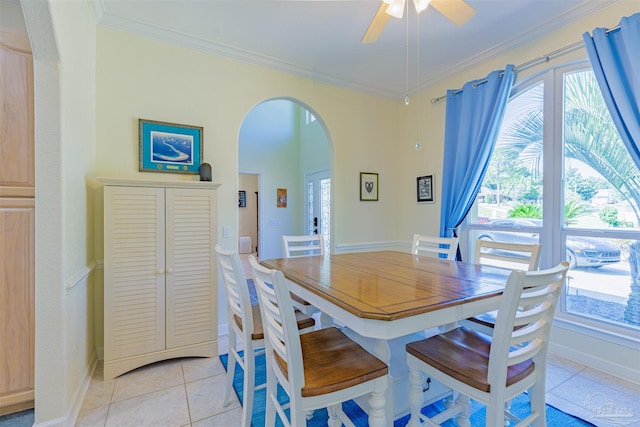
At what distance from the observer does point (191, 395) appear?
6.33 feet

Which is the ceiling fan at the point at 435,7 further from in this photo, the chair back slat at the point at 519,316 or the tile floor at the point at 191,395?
the tile floor at the point at 191,395

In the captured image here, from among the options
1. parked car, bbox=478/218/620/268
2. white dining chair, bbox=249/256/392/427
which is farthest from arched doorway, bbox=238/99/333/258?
white dining chair, bbox=249/256/392/427

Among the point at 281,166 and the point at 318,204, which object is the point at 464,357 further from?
the point at 281,166

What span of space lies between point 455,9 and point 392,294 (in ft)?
5.78

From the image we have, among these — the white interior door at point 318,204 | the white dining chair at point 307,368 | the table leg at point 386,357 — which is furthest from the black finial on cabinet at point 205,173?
the white interior door at point 318,204

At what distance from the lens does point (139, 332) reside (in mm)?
2205

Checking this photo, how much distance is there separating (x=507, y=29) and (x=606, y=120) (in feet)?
3.69

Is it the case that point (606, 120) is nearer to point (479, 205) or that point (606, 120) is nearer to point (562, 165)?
point (562, 165)

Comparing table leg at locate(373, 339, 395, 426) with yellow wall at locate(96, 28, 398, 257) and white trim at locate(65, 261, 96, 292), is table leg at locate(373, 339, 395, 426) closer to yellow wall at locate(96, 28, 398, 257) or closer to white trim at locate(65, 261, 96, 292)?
white trim at locate(65, 261, 96, 292)

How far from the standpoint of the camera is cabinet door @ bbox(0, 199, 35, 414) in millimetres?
1642

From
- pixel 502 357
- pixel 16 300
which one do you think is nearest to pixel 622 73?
pixel 502 357

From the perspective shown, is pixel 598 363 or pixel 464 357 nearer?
pixel 464 357

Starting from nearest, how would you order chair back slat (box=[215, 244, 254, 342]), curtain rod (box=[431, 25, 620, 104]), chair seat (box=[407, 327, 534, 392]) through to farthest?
1. chair seat (box=[407, 327, 534, 392])
2. chair back slat (box=[215, 244, 254, 342])
3. curtain rod (box=[431, 25, 620, 104])

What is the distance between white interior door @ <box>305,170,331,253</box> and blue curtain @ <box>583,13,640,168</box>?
12.8 ft
